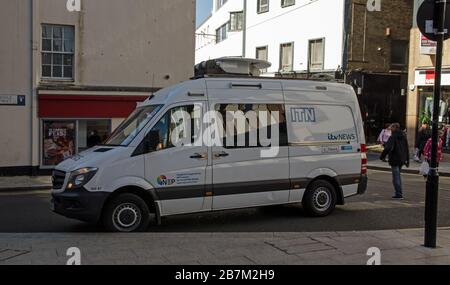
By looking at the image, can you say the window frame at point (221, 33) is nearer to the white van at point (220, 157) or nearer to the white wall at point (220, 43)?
the white wall at point (220, 43)

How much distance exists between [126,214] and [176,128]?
1.55 m

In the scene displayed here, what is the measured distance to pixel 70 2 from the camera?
18531 mm

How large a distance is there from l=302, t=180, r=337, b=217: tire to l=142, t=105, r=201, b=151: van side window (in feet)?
8.20

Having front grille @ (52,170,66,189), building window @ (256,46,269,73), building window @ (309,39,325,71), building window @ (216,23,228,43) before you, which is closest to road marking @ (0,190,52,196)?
front grille @ (52,170,66,189)

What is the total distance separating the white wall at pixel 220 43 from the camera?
43469 mm

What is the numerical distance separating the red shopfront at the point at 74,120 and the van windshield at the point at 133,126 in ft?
31.4

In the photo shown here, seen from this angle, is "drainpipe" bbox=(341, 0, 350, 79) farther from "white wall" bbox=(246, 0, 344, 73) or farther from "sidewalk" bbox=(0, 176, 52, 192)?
"sidewalk" bbox=(0, 176, 52, 192)

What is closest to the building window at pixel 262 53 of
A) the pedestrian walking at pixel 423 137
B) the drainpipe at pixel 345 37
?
the drainpipe at pixel 345 37

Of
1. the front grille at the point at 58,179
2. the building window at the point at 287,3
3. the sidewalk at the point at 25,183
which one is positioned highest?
the building window at the point at 287,3
